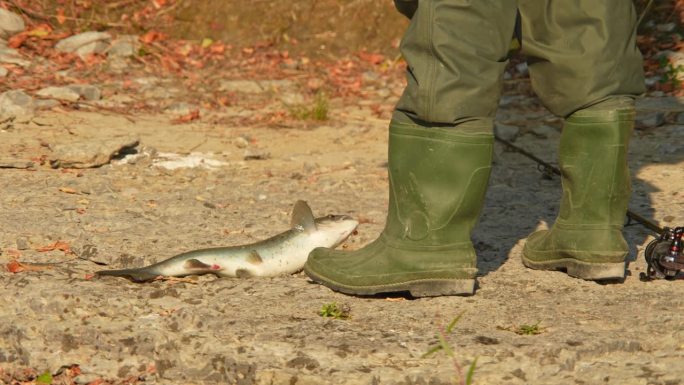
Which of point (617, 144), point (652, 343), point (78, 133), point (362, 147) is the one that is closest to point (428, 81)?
point (617, 144)

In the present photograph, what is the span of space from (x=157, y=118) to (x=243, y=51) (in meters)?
1.78

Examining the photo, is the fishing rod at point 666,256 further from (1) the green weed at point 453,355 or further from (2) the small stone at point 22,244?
(2) the small stone at point 22,244

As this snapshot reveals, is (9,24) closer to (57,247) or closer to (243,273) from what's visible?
(57,247)

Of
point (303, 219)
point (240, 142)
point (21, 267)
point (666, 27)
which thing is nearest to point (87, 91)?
point (240, 142)

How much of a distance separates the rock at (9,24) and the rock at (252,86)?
1673 millimetres

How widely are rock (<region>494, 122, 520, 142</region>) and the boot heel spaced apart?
3.00 metres

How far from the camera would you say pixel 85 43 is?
314 inches

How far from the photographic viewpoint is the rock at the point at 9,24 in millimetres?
8008

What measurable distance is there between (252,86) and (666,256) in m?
4.51

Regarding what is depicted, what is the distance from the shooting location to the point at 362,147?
6.10m

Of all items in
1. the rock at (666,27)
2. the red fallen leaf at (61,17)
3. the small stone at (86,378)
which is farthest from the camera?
the red fallen leaf at (61,17)

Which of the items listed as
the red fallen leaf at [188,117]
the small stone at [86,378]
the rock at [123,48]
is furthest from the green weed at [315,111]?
the small stone at [86,378]

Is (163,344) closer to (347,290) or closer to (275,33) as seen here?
(347,290)

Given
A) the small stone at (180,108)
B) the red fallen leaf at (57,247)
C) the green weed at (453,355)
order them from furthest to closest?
the small stone at (180,108) < the red fallen leaf at (57,247) < the green weed at (453,355)
